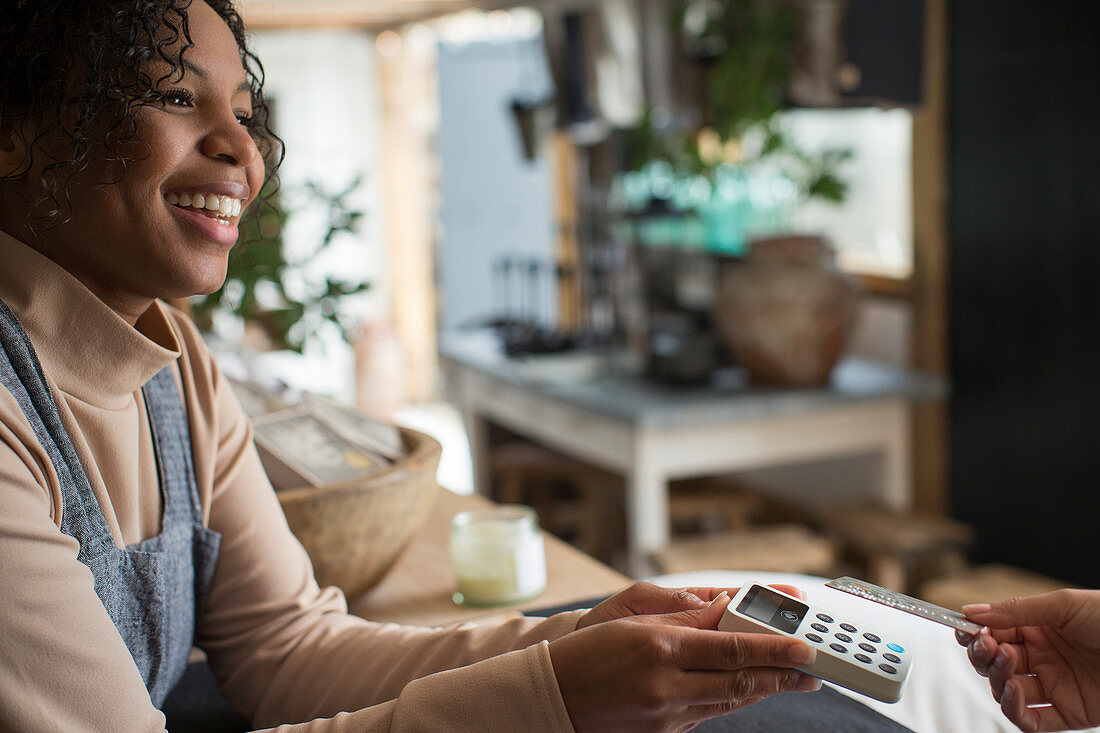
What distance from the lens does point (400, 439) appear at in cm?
123

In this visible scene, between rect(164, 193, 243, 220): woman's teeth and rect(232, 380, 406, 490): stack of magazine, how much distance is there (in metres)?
0.35

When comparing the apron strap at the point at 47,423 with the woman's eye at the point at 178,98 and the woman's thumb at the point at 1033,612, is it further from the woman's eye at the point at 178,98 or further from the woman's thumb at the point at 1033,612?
the woman's thumb at the point at 1033,612

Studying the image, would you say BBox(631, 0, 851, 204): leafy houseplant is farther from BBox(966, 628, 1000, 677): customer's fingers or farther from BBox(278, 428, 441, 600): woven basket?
BBox(966, 628, 1000, 677): customer's fingers

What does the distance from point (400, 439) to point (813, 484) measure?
92.2 inches

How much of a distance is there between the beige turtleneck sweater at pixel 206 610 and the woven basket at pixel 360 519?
5 centimetres

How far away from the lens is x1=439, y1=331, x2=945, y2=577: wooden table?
251 cm

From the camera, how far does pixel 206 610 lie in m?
0.95

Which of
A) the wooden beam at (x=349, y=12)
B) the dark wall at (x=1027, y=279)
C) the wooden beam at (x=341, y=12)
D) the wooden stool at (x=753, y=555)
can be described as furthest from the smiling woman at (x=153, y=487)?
the wooden beam at (x=341, y=12)

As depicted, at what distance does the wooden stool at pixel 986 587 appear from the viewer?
2.26 metres

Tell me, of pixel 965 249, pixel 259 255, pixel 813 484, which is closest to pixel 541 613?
pixel 259 255

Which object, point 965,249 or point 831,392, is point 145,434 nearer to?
point 831,392

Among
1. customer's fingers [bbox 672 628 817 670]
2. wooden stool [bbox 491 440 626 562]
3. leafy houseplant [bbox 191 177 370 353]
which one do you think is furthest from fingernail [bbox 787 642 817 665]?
wooden stool [bbox 491 440 626 562]

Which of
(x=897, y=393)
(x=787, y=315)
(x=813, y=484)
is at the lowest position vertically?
(x=813, y=484)

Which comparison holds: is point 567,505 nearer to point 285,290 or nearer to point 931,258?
point 931,258
